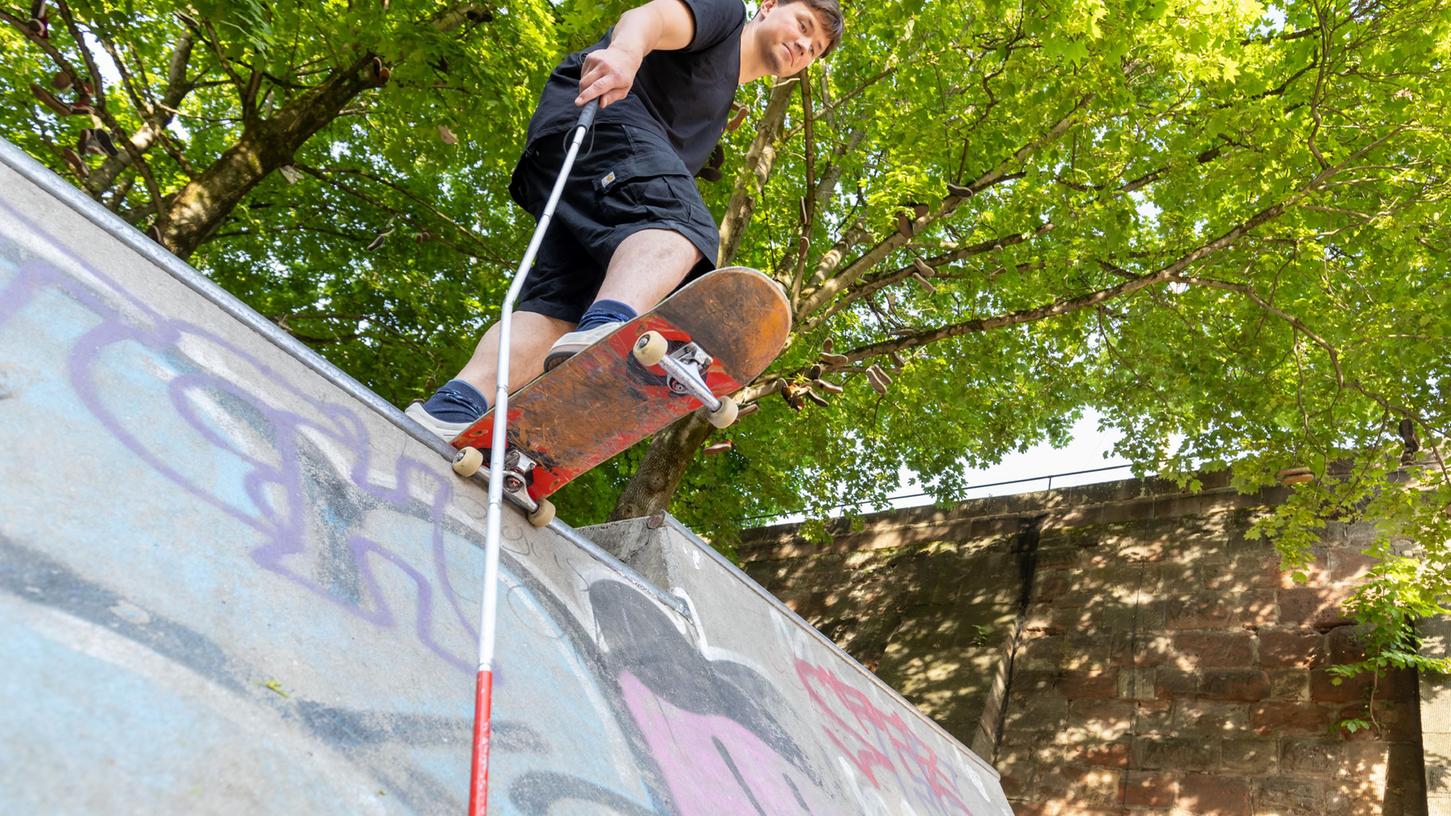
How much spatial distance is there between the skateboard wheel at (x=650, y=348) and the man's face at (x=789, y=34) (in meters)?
1.46

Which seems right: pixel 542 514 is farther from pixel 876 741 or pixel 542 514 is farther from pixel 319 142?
pixel 319 142

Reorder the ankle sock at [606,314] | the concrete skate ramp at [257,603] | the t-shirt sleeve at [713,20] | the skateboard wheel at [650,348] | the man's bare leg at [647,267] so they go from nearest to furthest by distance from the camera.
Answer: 1. the concrete skate ramp at [257,603]
2. the skateboard wheel at [650,348]
3. the ankle sock at [606,314]
4. the man's bare leg at [647,267]
5. the t-shirt sleeve at [713,20]

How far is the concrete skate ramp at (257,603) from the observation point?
1.03m

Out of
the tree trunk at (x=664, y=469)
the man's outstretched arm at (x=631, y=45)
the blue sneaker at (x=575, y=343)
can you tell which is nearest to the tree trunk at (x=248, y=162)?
the tree trunk at (x=664, y=469)

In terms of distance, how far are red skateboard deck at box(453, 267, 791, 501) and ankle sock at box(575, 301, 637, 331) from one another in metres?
0.15

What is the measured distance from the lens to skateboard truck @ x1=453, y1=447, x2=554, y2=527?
2.23 m

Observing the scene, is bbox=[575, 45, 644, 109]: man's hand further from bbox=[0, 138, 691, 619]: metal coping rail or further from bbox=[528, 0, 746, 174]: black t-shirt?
bbox=[0, 138, 691, 619]: metal coping rail

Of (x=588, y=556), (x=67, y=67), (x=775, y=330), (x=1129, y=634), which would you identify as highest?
(x=1129, y=634)

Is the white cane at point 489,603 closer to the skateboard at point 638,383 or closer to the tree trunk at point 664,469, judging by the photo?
the skateboard at point 638,383

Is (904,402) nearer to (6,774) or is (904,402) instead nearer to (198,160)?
(198,160)

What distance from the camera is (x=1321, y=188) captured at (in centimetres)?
745

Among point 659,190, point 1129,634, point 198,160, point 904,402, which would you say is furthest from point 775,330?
point 198,160

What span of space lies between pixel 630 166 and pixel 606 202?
12 centimetres

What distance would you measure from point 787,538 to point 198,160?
9.63 metres
